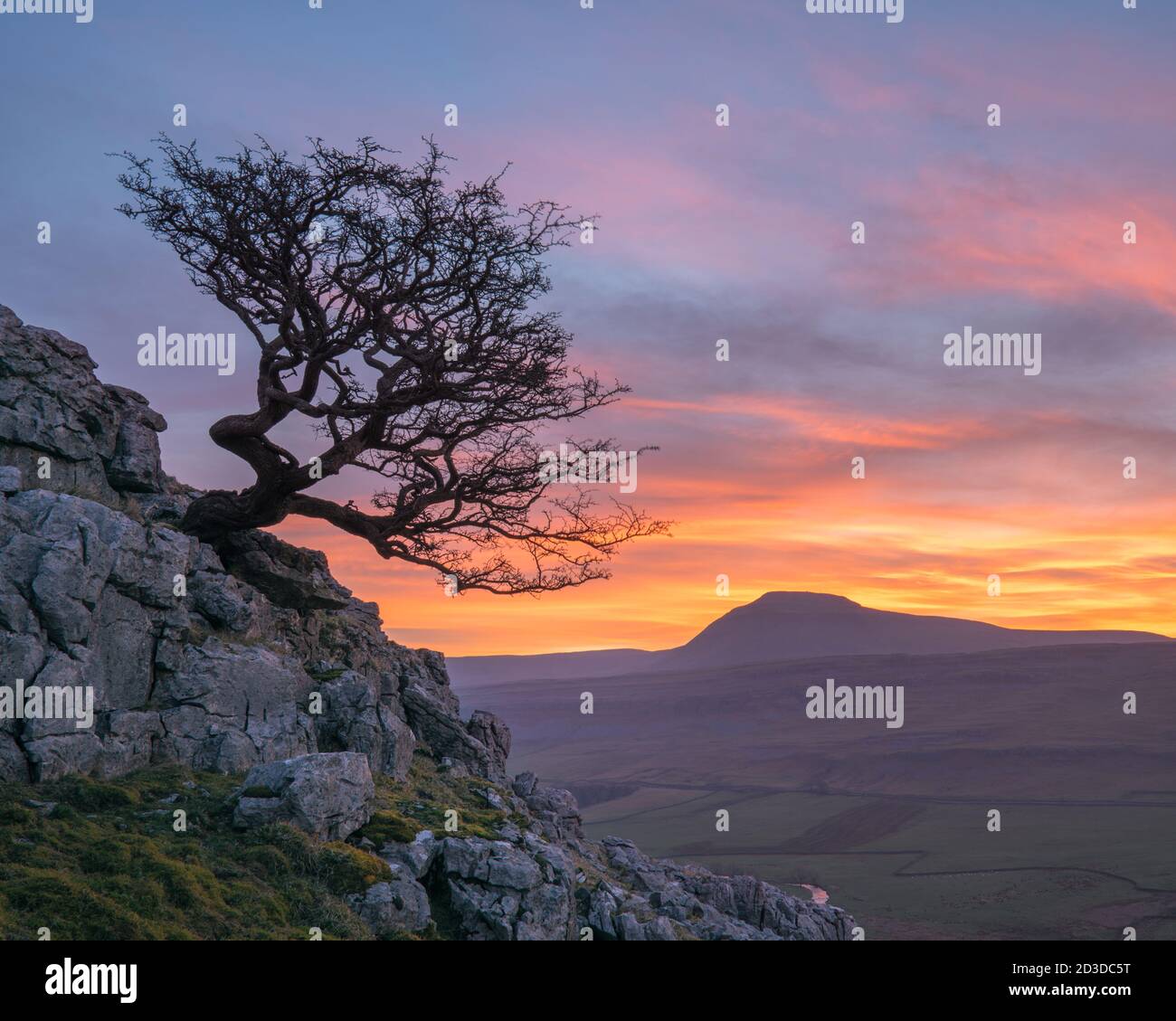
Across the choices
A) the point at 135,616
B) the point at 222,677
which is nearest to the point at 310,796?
the point at 222,677

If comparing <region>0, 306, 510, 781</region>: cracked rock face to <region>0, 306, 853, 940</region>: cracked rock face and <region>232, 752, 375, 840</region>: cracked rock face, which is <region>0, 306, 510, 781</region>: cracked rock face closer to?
<region>0, 306, 853, 940</region>: cracked rock face

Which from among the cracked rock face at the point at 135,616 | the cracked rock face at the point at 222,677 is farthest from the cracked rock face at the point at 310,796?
the cracked rock face at the point at 135,616

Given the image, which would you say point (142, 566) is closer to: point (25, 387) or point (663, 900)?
point (25, 387)

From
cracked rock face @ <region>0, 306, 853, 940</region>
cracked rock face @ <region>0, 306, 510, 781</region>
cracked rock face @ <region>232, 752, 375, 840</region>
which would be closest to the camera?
cracked rock face @ <region>232, 752, 375, 840</region>

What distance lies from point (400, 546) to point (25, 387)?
10471mm

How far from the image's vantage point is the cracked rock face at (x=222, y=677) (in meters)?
20.0

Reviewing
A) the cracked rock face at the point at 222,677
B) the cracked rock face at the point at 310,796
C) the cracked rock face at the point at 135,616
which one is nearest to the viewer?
the cracked rock face at the point at 310,796

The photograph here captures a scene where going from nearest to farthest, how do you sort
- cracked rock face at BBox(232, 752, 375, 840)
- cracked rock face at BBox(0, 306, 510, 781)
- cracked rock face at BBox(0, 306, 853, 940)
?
1. cracked rock face at BBox(232, 752, 375, 840)
2. cracked rock face at BBox(0, 306, 853, 940)
3. cracked rock face at BBox(0, 306, 510, 781)

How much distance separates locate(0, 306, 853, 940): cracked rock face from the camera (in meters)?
20.0

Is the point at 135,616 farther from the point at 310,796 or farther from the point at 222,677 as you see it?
the point at 310,796

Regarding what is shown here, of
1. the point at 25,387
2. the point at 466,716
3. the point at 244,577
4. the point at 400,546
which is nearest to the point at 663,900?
the point at 466,716

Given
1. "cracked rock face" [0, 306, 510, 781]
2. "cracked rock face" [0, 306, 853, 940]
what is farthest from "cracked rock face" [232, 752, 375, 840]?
"cracked rock face" [0, 306, 510, 781]

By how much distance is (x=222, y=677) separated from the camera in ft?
77.7

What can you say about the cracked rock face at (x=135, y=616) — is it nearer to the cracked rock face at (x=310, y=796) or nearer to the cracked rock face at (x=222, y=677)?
the cracked rock face at (x=222, y=677)
